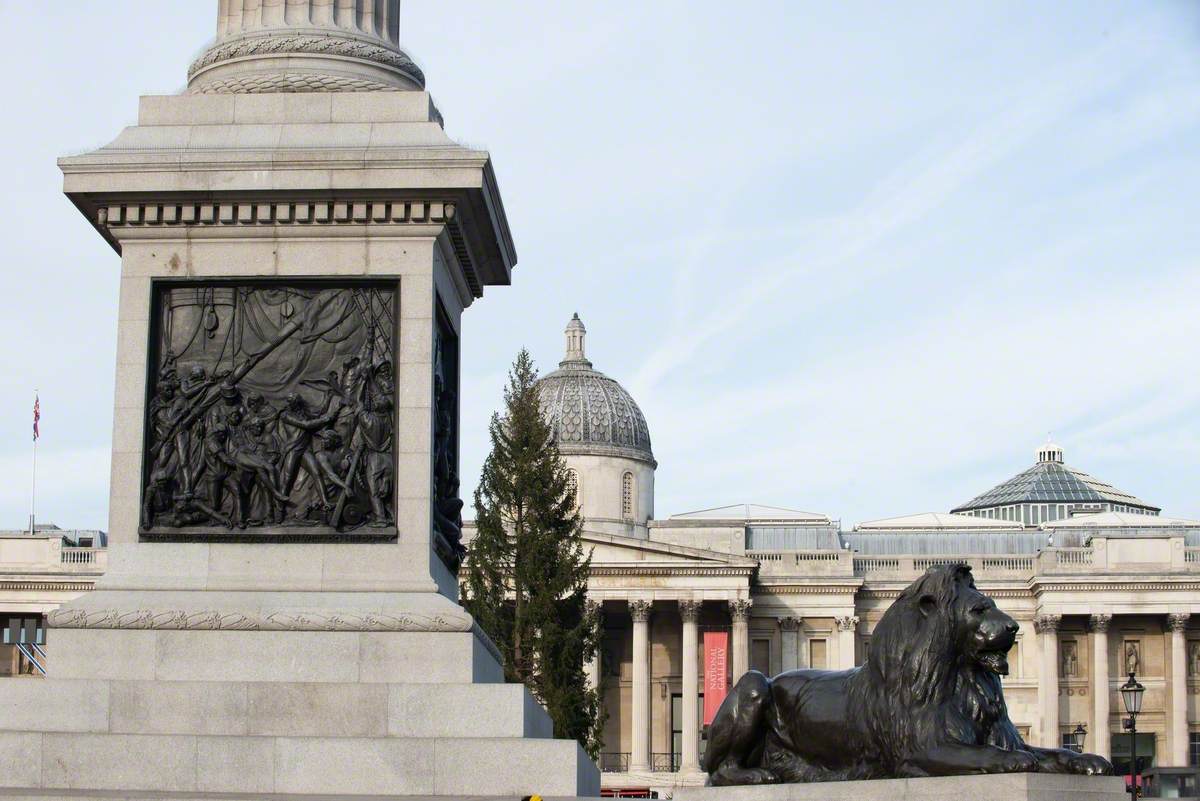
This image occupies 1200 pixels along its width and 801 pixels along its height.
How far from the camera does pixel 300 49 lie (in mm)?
20141

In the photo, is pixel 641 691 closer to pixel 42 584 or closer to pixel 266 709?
pixel 42 584

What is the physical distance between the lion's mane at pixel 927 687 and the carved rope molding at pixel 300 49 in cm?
834

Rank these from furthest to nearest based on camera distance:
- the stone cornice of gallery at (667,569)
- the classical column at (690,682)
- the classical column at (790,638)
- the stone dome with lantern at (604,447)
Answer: the stone dome with lantern at (604,447)
the classical column at (790,638)
the stone cornice of gallery at (667,569)
the classical column at (690,682)

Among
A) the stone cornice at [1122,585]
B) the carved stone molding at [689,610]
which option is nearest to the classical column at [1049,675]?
the stone cornice at [1122,585]

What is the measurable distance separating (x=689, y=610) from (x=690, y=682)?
129 inches

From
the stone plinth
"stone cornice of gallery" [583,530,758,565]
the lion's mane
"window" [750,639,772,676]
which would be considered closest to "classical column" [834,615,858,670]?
"window" [750,639,772,676]

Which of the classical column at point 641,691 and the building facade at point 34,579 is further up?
the building facade at point 34,579

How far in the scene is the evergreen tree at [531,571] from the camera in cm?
5738

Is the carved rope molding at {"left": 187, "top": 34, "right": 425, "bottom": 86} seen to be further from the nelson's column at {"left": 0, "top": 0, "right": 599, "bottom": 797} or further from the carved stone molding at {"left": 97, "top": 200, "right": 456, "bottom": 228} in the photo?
the carved stone molding at {"left": 97, "top": 200, "right": 456, "bottom": 228}

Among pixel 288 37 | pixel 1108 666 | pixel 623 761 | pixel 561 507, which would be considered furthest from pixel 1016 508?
pixel 288 37

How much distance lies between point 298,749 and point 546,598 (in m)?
41.4

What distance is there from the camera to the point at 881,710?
47.5ft

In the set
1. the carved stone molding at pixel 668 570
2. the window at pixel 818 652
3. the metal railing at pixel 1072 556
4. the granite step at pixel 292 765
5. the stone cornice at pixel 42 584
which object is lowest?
the granite step at pixel 292 765

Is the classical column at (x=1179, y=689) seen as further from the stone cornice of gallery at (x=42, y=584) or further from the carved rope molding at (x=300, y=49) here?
the carved rope molding at (x=300, y=49)
